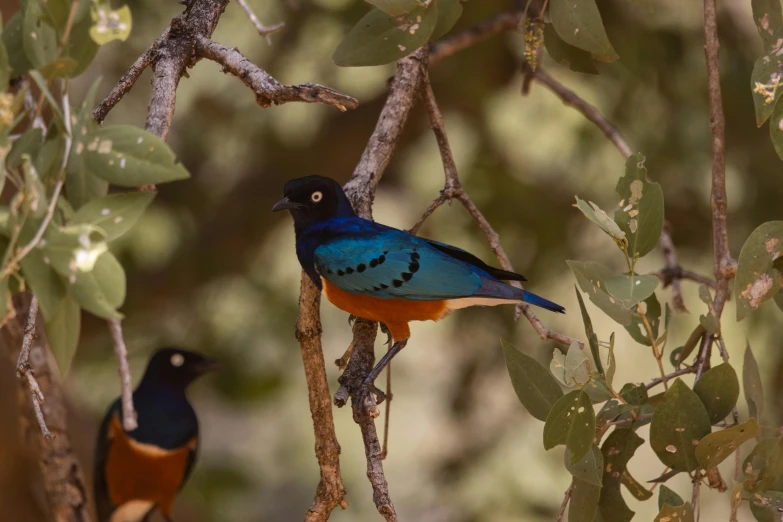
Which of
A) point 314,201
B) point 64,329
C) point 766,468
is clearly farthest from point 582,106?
point 64,329

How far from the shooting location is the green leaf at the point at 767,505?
7.69 feet

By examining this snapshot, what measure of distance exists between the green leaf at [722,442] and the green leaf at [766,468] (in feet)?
0.34

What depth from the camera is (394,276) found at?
10.7 feet

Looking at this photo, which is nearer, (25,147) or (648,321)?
(25,147)

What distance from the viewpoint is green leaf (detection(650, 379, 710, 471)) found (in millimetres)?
2381

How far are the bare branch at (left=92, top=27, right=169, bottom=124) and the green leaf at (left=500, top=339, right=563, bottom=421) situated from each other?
1279 millimetres

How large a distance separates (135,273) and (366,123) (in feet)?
5.76

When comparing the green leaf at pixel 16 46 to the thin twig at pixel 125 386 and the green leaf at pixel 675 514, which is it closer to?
the thin twig at pixel 125 386

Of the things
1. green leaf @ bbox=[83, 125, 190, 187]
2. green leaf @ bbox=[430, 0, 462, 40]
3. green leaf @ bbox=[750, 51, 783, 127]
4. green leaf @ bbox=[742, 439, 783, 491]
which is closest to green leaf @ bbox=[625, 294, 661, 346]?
green leaf @ bbox=[742, 439, 783, 491]

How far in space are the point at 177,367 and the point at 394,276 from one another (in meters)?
2.51

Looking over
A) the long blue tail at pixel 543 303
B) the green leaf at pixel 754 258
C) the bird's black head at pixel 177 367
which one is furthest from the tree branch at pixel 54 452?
the green leaf at pixel 754 258

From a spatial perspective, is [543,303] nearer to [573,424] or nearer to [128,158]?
[573,424]

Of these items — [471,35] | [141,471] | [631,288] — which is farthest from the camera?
[141,471]

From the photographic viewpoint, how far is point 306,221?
11.8 ft
